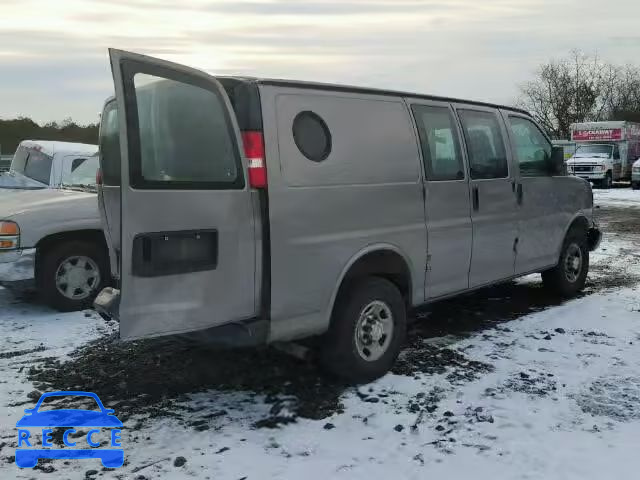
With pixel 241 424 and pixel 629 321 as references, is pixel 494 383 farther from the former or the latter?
pixel 629 321

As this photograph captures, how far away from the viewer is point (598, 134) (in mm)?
30500

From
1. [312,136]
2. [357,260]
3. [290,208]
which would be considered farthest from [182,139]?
[357,260]

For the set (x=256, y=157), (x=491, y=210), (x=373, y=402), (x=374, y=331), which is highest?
(x=256, y=157)

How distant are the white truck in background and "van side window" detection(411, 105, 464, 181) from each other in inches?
1000

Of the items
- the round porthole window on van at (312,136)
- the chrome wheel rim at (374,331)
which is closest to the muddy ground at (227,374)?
the chrome wheel rim at (374,331)

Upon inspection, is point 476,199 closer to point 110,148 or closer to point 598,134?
point 110,148

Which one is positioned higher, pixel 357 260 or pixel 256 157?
pixel 256 157

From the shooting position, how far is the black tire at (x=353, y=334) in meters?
4.26

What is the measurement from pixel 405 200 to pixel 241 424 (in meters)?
→ 2.01

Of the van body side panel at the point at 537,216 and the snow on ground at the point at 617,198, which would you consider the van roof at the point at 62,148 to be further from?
the snow on ground at the point at 617,198

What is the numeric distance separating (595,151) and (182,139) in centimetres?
2981

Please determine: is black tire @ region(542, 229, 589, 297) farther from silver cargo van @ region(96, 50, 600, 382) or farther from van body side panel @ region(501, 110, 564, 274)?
silver cargo van @ region(96, 50, 600, 382)

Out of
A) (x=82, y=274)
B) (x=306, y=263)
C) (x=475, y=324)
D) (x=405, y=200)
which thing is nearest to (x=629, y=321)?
(x=475, y=324)

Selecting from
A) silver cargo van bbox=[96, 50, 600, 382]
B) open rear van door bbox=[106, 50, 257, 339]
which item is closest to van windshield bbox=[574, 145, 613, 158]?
silver cargo van bbox=[96, 50, 600, 382]
